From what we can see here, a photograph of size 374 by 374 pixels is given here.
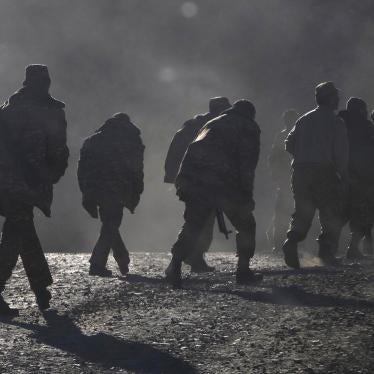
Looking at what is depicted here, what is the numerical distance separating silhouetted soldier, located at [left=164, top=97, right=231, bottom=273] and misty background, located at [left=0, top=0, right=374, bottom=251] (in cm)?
1340

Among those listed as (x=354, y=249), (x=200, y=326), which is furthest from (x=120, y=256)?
(x=200, y=326)

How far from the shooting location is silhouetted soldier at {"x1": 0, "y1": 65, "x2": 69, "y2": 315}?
9.17 meters

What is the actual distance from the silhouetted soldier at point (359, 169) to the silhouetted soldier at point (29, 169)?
5682mm

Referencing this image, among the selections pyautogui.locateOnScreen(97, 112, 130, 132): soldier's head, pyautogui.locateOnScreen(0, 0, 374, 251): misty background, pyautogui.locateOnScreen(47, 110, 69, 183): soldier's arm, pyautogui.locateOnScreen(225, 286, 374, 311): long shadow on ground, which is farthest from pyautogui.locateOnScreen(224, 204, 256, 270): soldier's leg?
pyautogui.locateOnScreen(0, 0, 374, 251): misty background

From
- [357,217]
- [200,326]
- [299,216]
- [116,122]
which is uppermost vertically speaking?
[116,122]

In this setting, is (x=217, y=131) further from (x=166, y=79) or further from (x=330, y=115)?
(x=166, y=79)

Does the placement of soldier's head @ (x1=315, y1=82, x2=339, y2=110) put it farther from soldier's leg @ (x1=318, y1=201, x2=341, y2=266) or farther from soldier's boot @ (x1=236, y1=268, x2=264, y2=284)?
soldier's boot @ (x1=236, y1=268, x2=264, y2=284)

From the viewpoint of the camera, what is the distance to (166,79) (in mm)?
48719

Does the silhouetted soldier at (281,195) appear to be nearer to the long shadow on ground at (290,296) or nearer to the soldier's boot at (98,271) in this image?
the soldier's boot at (98,271)

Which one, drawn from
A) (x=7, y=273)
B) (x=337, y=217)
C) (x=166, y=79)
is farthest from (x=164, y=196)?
(x=7, y=273)

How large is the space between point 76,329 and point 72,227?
2738 centimetres

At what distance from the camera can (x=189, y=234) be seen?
10922 mm

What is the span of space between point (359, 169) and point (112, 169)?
3.14 meters

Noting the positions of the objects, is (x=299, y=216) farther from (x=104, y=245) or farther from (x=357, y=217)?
(x=357, y=217)
